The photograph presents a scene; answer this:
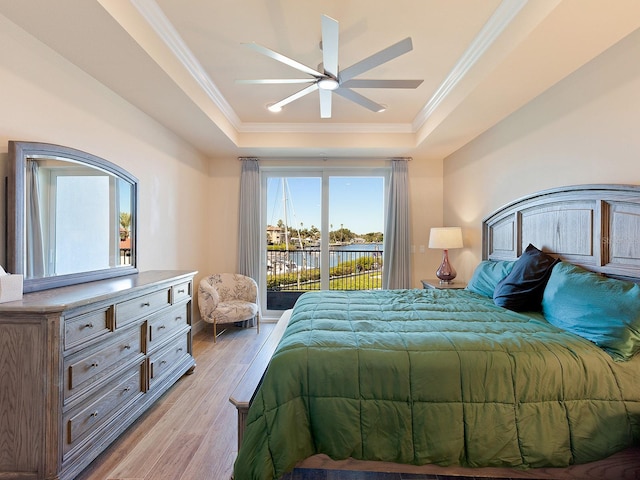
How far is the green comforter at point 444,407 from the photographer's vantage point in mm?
1434

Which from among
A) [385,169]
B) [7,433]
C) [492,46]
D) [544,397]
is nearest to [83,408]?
[7,433]

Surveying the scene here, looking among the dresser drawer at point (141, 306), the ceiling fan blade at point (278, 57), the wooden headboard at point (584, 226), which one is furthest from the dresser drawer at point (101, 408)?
the wooden headboard at point (584, 226)

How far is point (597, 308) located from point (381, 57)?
6.61ft

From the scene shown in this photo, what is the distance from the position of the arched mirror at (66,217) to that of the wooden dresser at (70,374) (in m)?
0.20

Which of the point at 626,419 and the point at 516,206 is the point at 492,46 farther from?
the point at 626,419

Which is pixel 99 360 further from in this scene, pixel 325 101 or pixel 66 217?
pixel 325 101

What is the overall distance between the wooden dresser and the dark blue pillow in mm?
2750

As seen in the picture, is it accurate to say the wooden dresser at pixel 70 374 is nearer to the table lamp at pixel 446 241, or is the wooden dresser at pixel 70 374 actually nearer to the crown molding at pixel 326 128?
the crown molding at pixel 326 128

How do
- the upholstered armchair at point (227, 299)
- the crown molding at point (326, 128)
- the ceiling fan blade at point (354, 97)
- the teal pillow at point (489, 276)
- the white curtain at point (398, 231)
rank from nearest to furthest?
the ceiling fan blade at point (354, 97) < the teal pillow at point (489, 276) < the upholstered armchair at point (227, 299) < the crown molding at point (326, 128) < the white curtain at point (398, 231)

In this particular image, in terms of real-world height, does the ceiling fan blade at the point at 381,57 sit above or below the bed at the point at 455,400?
above

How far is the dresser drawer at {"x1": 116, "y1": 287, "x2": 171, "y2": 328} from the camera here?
6.48ft

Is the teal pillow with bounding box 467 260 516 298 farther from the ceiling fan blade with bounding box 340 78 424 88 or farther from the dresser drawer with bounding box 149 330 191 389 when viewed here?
the dresser drawer with bounding box 149 330 191 389

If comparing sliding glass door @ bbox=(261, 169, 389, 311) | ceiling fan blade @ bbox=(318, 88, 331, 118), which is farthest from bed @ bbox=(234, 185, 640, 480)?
sliding glass door @ bbox=(261, 169, 389, 311)

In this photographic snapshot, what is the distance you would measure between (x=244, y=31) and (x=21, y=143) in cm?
167
